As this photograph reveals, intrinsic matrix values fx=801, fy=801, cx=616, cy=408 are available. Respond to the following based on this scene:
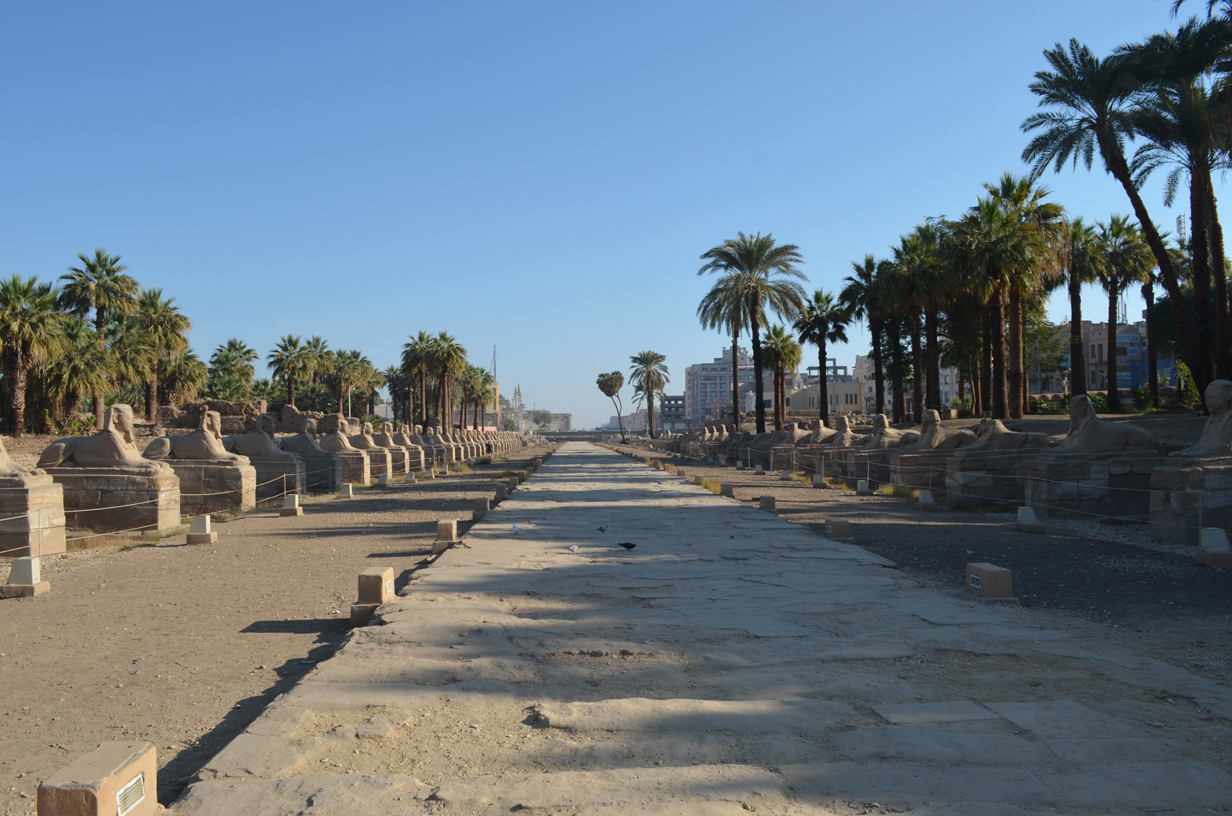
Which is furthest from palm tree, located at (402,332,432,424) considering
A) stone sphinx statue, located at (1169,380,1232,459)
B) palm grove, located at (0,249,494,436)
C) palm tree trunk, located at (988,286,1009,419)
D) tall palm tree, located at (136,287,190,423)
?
stone sphinx statue, located at (1169,380,1232,459)

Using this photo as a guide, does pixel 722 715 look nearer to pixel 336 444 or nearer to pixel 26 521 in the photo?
pixel 26 521

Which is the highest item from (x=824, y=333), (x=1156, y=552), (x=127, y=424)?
(x=824, y=333)

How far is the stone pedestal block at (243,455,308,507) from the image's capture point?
18000 mm

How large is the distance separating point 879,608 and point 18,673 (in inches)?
231

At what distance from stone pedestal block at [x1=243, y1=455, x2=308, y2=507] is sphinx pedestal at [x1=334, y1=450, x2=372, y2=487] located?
10.4 ft

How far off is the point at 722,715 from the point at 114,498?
11.8m

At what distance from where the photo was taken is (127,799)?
9.25 ft

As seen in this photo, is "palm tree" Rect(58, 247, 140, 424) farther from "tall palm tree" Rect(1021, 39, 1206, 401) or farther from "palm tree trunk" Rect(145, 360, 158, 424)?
"tall palm tree" Rect(1021, 39, 1206, 401)

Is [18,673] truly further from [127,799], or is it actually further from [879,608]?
[879,608]

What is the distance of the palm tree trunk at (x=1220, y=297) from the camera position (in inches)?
755

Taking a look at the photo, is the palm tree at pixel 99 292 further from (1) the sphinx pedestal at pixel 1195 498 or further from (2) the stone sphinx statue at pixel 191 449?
(1) the sphinx pedestal at pixel 1195 498

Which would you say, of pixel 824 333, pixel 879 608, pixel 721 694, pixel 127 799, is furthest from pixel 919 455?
pixel 824 333

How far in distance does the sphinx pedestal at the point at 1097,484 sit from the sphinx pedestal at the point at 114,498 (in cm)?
1374

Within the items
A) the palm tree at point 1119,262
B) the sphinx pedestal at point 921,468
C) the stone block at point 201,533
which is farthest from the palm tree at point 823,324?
the stone block at point 201,533
